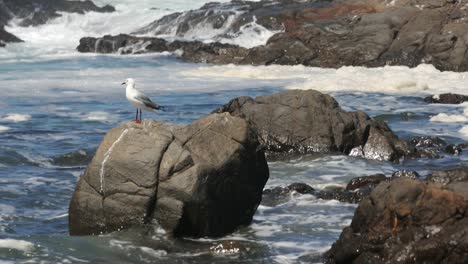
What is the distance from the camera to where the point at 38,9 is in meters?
57.2

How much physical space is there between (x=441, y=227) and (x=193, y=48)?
30519 millimetres

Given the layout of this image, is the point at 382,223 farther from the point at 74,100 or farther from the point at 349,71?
the point at 349,71

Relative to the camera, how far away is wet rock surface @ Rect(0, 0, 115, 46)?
55750 millimetres

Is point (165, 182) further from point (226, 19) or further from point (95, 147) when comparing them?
point (226, 19)

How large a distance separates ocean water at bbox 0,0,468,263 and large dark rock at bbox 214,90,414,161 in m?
0.47

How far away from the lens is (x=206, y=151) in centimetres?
1133

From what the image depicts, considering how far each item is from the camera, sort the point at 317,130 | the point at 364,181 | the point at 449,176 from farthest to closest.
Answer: the point at 317,130 → the point at 364,181 → the point at 449,176

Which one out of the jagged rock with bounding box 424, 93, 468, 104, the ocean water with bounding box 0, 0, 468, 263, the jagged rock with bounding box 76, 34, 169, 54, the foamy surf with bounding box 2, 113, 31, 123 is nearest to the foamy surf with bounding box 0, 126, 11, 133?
the ocean water with bounding box 0, 0, 468, 263

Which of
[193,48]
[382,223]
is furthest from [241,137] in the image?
[193,48]

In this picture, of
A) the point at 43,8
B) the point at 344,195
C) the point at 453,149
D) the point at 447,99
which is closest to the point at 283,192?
the point at 344,195

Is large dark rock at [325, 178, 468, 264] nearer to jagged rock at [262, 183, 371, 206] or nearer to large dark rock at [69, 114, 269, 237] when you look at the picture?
large dark rock at [69, 114, 269, 237]

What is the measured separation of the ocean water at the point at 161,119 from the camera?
1077cm

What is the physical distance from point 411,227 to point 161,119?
1341 cm

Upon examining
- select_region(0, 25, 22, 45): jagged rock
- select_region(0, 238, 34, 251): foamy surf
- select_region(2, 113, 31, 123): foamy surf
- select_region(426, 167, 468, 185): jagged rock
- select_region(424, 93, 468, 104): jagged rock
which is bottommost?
select_region(2, 113, 31, 123): foamy surf
